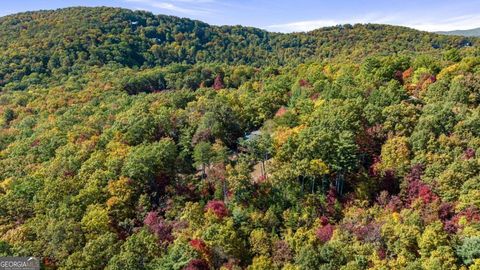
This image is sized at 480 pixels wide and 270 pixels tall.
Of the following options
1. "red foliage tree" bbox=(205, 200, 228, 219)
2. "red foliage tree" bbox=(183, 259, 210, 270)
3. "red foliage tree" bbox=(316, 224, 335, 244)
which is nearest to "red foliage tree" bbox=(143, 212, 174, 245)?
"red foliage tree" bbox=(205, 200, 228, 219)

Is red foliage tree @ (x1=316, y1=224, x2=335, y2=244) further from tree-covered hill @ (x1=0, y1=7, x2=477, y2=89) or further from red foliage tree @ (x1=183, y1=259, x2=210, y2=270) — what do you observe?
tree-covered hill @ (x1=0, y1=7, x2=477, y2=89)

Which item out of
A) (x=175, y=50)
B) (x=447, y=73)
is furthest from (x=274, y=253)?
(x=175, y=50)

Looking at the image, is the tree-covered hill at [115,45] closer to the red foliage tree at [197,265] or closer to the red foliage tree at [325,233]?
the red foliage tree at [197,265]

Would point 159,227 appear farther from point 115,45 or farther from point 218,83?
point 115,45

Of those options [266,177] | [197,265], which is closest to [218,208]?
[266,177]

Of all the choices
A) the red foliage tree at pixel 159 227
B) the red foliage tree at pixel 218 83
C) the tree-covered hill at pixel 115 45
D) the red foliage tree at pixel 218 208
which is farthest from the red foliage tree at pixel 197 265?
the tree-covered hill at pixel 115 45

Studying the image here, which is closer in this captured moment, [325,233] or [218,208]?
[325,233]

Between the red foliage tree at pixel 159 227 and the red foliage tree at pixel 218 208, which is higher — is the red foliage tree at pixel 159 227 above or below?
below

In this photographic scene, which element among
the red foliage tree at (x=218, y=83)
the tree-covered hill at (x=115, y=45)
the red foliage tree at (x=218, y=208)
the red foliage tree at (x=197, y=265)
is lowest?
the red foliage tree at (x=197, y=265)
